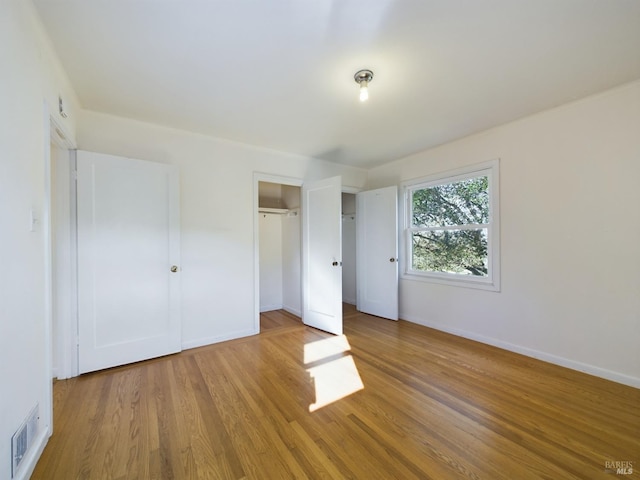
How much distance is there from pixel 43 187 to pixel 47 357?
103cm

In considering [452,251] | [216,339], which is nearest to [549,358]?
[452,251]

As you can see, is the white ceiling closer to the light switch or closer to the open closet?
the light switch

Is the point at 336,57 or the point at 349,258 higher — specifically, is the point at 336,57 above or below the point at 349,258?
above

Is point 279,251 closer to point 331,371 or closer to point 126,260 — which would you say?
point 126,260

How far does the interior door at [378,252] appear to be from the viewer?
12.9 ft

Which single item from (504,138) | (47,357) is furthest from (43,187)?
(504,138)

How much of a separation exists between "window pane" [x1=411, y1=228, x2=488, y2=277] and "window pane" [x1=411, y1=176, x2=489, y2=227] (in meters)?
0.14

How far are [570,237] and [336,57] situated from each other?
2618mm

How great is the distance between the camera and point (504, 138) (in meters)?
2.89

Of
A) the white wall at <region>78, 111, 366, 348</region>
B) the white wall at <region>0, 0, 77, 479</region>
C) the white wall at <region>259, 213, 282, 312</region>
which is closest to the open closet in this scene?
the white wall at <region>259, 213, 282, 312</region>

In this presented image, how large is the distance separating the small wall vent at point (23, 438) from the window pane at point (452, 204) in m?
3.98

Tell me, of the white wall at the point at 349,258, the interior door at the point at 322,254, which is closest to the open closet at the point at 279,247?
the interior door at the point at 322,254

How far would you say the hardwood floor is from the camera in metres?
1.41

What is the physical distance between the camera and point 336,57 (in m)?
1.82
